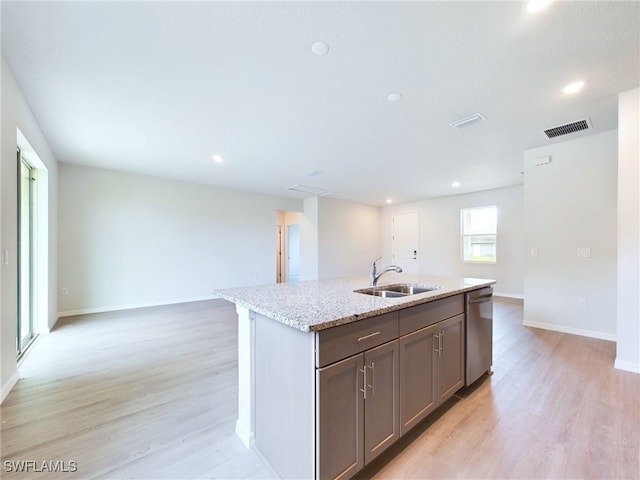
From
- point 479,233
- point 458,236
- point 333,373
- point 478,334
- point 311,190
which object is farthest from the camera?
point 458,236

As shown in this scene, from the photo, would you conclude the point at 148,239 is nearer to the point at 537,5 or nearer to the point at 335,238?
the point at 335,238

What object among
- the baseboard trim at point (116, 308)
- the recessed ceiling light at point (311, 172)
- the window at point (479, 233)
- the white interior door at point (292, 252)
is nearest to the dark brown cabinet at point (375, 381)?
the recessed ceiling light at point (311, 172)

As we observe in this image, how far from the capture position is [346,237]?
25.8 feet

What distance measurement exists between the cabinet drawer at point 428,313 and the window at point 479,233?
210 inches

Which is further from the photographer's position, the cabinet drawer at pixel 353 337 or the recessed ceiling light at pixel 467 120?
the recessed ceiling light at pixel 467 120

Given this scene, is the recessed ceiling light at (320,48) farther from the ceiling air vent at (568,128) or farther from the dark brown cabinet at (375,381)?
the ceiling air vent at (568,128)

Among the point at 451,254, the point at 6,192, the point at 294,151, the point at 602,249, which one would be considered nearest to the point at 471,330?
the point at 602,249

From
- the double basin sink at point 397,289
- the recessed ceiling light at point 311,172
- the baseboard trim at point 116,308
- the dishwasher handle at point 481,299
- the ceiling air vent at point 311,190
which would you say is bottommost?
the baseboard trim at point 116,308

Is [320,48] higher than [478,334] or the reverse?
higher

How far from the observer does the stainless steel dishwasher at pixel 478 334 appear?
214cm

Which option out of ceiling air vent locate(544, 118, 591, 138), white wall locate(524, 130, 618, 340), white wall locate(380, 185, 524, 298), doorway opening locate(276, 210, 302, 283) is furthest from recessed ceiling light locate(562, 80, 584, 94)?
doorway opening locate(276, 210, 302, 283)

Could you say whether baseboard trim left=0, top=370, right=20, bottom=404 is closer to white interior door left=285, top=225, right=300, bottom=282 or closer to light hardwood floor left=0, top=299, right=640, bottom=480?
light hardwood floor left=0, top=299, right=640, bottom=480

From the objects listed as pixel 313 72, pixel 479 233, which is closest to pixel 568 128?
pixel 313 72

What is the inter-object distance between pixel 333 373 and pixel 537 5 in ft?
7.53
